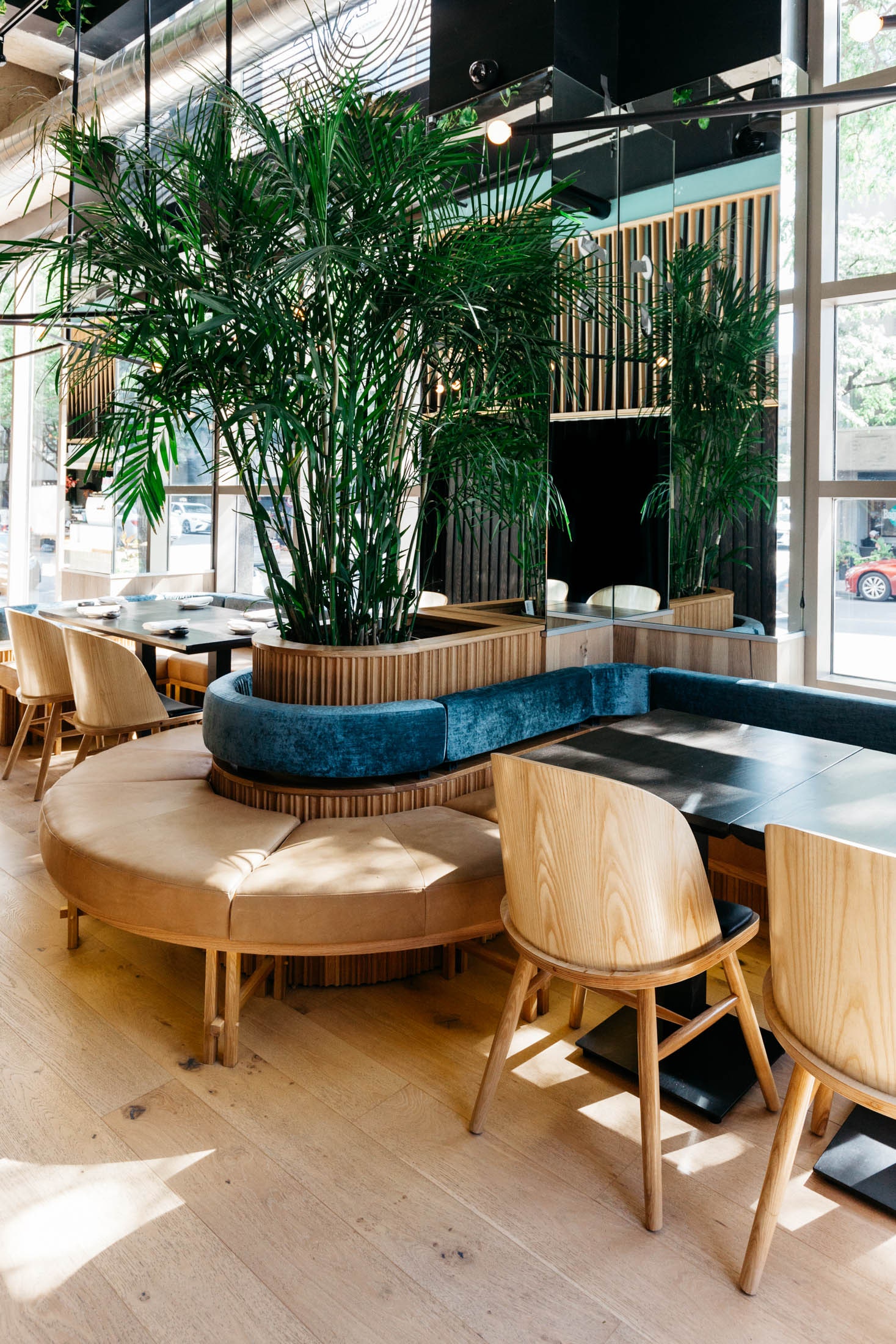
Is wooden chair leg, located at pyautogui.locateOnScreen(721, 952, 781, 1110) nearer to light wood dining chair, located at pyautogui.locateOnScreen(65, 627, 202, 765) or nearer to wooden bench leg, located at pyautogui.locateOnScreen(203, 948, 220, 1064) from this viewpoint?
wooden bench leg, located at pyautogui.locateOnScreen(203, 948, 220, 1064)

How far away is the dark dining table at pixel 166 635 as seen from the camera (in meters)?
4.49

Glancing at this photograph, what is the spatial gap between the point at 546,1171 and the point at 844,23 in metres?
3.73

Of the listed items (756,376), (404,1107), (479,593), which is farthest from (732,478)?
(404,1107)

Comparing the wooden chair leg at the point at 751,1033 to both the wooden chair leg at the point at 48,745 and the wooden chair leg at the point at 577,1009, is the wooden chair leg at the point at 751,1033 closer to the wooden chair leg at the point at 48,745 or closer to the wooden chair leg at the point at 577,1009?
the wooden chair leg at the point at 577,1009

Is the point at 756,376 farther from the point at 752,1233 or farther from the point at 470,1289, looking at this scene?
the point at 470,1289

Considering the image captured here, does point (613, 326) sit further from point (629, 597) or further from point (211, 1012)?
point (211, 1012)

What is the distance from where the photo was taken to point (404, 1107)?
7.09 ft

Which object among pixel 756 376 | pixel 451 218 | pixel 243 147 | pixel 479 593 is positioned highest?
pixel 243 147

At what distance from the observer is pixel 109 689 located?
4098mm

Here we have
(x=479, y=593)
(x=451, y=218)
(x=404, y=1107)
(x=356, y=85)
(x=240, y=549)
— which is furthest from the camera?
(x=240, y=549)

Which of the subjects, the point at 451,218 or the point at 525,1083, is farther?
the point at 451,218

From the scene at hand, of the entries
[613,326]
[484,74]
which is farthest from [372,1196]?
[484,74]

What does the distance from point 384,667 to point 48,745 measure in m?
2.31

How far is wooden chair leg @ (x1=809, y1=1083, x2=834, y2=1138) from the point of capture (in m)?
2.05
